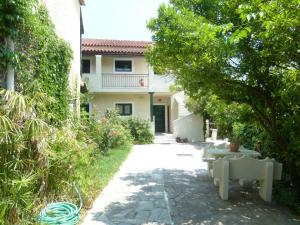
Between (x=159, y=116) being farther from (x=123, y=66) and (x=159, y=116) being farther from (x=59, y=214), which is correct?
(x=59, y=214)

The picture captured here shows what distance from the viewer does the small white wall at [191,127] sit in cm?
2023

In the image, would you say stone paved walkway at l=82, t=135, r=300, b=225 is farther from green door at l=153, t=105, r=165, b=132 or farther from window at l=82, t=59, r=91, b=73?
green door at l=153, t=105, r=165, b=132

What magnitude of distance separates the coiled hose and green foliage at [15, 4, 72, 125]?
1935mm

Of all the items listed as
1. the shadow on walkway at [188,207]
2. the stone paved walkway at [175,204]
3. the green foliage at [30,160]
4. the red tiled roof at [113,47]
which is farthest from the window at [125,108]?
the green foliage at [30,160]

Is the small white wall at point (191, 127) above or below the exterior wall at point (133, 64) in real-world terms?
below

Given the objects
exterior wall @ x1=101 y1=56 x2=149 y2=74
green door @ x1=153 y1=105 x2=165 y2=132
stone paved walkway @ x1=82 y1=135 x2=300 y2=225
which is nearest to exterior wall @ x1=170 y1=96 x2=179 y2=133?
green door @ x1=153 y1=105 x2=165 y2=132

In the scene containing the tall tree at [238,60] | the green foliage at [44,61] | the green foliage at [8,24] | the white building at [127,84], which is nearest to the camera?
the green foliage at [8,24]

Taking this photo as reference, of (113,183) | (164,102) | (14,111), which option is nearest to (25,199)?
(14,111)

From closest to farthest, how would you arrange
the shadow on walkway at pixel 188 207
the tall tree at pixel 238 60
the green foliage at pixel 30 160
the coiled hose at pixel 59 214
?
the green foliage at pixel 30 160 < the coiled hose at pixel 59 214 < the shadow on walkway at pixel 188 207 < the tall tree at pixel 238 60

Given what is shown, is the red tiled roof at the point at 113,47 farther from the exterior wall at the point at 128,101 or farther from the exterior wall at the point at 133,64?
the exterior wall at the point at 128,101

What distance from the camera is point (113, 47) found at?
914 inches

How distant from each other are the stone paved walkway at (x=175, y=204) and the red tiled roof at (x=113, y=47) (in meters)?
13.6

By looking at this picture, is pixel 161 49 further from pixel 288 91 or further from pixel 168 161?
pixel 168 161

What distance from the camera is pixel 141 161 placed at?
12.1 m
